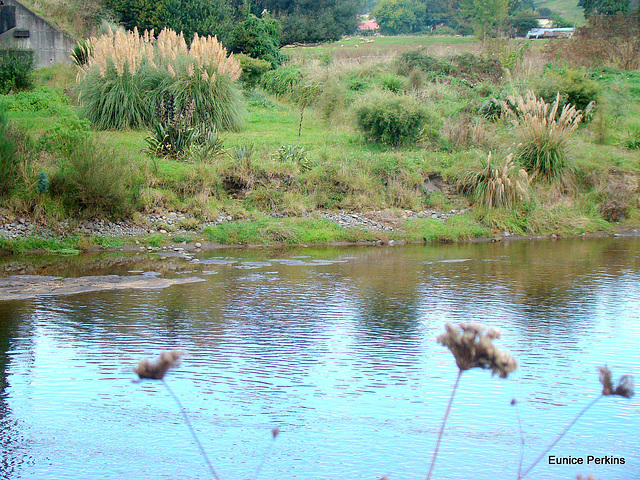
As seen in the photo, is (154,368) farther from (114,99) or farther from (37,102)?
(37,102)

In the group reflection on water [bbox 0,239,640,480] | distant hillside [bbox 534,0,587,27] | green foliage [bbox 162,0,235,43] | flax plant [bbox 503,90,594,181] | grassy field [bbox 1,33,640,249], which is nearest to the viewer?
reflection on water [bbox 0,239,640,480]

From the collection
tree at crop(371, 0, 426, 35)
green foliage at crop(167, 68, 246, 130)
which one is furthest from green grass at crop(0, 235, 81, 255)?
tree at crop(371, 0, 426, 35)

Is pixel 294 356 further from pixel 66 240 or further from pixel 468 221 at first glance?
pixel 468 221

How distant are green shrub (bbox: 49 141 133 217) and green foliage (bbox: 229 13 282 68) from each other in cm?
1694

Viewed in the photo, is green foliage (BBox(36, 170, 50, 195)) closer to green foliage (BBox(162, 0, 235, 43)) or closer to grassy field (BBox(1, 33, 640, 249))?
grassy field (BBox(1, 33, 640, 249))

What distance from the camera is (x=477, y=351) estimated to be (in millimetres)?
2961

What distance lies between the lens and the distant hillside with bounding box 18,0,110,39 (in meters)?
33.1

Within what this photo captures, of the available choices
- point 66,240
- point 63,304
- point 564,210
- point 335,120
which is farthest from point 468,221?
point 63,304

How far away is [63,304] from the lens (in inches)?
396

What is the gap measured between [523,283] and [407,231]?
5242 mm

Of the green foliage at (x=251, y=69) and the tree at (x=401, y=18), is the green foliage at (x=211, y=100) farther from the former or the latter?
the tree at (x=401, y=18)

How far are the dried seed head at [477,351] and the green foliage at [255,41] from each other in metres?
29.2

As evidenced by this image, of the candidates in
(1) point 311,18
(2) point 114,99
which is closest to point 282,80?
(2) point 114,99

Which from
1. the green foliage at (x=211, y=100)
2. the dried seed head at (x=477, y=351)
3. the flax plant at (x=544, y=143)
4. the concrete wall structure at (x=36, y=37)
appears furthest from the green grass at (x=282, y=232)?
the concrete wall structure at (x=36, y=37)
